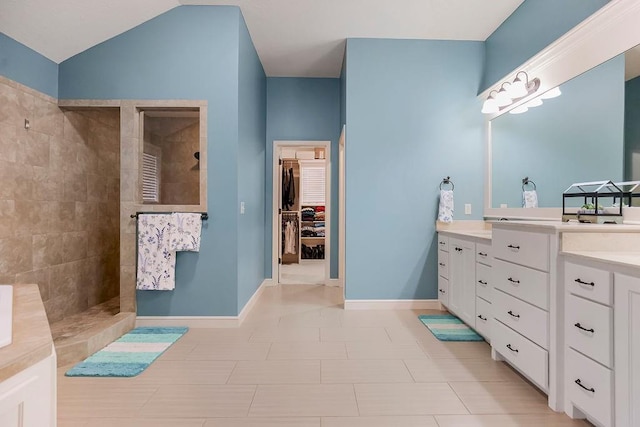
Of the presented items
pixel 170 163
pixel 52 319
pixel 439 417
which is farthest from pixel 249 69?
pixel 439 417

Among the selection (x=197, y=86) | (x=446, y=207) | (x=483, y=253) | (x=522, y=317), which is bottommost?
(x=522, y=317)

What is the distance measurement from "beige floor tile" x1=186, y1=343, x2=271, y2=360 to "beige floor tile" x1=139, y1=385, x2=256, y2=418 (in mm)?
399

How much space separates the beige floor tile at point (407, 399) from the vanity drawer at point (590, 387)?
53 centimetres

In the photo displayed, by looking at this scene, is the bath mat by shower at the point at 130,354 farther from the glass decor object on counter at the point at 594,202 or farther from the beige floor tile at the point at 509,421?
the glass decor object on counter at the point at 594,202

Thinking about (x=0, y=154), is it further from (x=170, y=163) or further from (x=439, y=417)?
(x=439, y=417)

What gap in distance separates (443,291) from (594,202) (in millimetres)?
1603

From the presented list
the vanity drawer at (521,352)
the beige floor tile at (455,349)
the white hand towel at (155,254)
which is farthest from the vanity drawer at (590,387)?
the white hand towel at (155,254)

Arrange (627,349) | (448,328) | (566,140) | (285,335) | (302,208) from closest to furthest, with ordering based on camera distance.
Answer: (627,349) → (566,140) → (285,335) → (448,328) → (302,208)

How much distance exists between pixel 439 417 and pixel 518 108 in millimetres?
2763

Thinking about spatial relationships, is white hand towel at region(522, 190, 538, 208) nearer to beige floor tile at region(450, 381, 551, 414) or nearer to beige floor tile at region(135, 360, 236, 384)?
beige floor tile at region(450, 381, 551, 414)

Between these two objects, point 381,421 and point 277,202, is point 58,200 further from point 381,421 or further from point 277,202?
point 381,421

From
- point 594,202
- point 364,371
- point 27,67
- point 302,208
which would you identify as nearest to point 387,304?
point 364,371

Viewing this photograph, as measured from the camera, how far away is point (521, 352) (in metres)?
2.04

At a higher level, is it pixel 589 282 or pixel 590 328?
pixel 589 282
